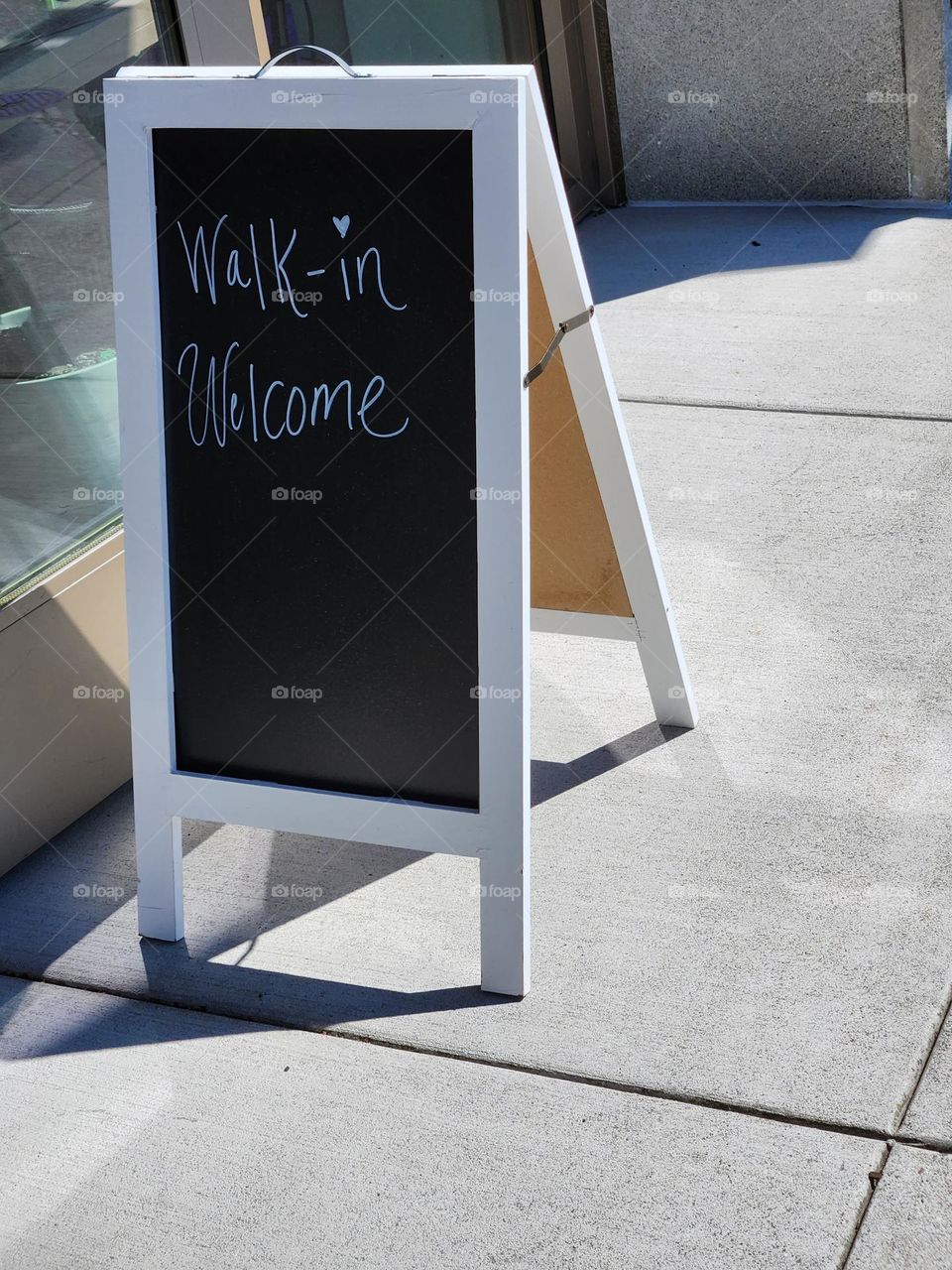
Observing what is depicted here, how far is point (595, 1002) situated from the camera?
264 cm

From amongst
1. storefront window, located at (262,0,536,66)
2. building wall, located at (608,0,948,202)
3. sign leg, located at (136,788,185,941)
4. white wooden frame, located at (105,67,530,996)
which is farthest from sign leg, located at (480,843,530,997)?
building wall, located at (608,0,948,202)

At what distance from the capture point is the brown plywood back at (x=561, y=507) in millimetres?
3072

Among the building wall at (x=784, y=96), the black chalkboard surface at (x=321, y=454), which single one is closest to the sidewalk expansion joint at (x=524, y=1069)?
the black chalkboard surface at (x=321, y=454)

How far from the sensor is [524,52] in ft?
24.3

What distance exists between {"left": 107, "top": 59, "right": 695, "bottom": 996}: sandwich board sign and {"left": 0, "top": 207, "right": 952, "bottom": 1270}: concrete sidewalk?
8.7 inches

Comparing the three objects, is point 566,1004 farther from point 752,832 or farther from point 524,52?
point 524,52

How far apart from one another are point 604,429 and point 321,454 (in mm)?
738

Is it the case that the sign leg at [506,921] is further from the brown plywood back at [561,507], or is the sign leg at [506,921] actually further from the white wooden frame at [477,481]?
the brown plywood back at [561,507]

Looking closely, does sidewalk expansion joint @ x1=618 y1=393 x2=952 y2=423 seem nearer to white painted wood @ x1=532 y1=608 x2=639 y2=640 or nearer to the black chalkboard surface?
white painted wood @ x1=532 y1=608 x2=639 y2=640

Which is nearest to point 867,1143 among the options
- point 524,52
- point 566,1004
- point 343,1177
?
point 566,1004

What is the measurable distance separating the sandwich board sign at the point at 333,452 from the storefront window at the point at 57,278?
0.68 metres

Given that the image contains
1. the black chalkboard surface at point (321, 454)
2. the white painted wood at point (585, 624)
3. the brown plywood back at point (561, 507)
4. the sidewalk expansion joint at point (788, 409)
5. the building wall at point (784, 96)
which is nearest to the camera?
the black chalkboard surface at point (321, 454)

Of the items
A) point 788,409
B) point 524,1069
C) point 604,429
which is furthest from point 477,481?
point 788,409

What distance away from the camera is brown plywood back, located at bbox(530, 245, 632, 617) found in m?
3.07
